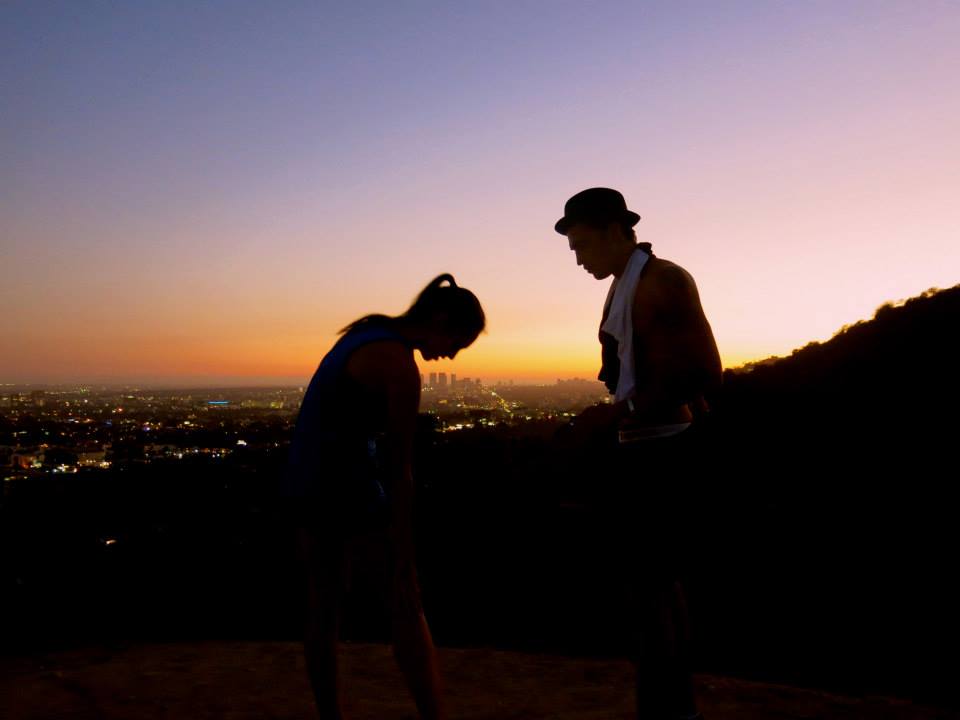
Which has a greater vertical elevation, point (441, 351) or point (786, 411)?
point (441, 351)

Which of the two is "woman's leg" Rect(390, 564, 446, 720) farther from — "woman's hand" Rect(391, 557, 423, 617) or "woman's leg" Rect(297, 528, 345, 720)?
"woman's leg" Rect(297, 528, 345, 720)

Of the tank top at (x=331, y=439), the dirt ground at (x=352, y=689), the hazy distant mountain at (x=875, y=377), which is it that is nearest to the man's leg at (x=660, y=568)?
the tank top at (x=331, y=439)

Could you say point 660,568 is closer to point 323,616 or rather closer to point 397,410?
point 397,410

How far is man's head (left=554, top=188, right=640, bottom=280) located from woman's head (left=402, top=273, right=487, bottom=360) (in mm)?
515

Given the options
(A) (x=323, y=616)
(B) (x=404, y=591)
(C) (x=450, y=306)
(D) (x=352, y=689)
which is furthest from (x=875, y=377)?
(A) (x=323, y=616)

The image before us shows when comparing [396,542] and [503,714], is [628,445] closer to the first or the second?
[396,542]

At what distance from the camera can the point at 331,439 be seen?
2.52m

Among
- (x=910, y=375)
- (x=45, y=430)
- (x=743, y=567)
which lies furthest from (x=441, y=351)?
(x=45, y=430)

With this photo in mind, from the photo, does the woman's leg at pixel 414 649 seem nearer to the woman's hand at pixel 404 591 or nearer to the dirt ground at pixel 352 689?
the woman's hand at pixel 404 591

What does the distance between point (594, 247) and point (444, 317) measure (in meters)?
0.67

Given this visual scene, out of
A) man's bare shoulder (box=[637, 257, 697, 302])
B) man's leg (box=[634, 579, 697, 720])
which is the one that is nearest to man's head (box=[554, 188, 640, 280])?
man's bare shoulder (box=[637, 257, 697, 302])

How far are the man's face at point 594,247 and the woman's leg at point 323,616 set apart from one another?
1459mm

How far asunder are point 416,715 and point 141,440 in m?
7.31

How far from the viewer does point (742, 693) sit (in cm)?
418
